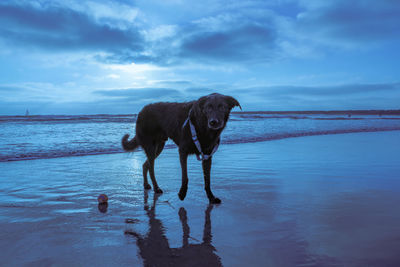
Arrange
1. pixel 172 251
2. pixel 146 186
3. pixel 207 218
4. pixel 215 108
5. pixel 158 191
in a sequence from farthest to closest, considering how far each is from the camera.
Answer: pixel 146 186 < pixel 158 191 < pixel 215 108 < pixel 207 218 < pixel 172 251

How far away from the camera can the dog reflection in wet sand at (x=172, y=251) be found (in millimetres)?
2611

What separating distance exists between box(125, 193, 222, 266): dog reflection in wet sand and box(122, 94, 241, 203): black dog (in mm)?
1316

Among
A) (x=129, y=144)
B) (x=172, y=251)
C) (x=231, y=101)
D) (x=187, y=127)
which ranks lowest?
(x=172, y=251)

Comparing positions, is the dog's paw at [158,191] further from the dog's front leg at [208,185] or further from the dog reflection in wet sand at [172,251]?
the dog reflection in wet sand at [172,251]

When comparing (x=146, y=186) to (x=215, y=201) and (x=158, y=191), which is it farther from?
(x=215, y=201)

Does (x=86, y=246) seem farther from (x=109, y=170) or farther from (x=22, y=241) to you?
(x=109, y=170)

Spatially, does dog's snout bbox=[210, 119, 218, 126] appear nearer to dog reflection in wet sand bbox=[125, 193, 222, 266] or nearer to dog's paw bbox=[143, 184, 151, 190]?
dog reflection in wet sand bbox=[125, 193, 222, 266]

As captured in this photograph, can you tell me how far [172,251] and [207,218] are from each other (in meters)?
1.08

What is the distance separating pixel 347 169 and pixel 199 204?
14.2ft

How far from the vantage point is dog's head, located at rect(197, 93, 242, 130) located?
421 cm

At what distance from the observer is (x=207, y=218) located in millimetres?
3842

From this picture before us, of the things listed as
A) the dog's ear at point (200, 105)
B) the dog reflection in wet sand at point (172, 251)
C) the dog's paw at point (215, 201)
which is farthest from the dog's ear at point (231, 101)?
the dog reflection in wet sand at point (172, 251)

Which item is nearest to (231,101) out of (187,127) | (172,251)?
(187,127)

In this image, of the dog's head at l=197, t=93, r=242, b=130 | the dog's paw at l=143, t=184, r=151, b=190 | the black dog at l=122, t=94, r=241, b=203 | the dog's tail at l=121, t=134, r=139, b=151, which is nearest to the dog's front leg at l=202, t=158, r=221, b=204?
the black dog at l=122, t=94, r=241, b=203
